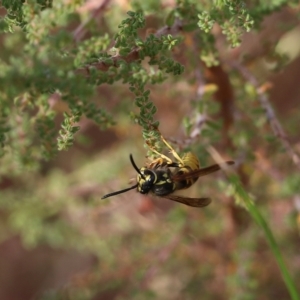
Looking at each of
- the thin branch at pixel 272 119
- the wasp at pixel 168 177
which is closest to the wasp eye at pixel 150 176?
the wasp at pixel 168 177

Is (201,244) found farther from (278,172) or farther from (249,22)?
(249,22)

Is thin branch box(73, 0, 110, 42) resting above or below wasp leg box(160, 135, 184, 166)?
above

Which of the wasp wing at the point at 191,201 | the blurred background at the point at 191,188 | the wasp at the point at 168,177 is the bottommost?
the wasp wing at the point at 191,201

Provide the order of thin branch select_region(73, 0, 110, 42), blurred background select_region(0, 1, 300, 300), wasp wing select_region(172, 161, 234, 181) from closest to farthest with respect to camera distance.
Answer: wasp wing select_region(172, 161, 234, 181), thin branch select_region(73, 0, 110, 42), blurred background select_region(0, 1, 300, 300)

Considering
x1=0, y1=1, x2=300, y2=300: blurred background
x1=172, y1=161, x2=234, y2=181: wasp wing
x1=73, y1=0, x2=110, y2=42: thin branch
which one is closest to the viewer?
x1=172, y1=161, x2=234, y2=181: wasp wing

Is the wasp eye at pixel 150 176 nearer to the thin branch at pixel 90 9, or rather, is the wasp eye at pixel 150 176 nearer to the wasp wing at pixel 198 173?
the wasp wing at pixel 198 173

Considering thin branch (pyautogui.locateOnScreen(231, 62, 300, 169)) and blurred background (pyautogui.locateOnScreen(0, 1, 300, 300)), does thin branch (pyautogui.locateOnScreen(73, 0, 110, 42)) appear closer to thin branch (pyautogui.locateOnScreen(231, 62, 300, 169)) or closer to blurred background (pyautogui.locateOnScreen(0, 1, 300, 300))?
blurred background (pyautogui.locateOnScreen(0, 1, 300, 300))

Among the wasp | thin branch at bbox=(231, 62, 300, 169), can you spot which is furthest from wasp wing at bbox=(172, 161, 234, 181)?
thin branch at bbox=(231, 62, 300, 169)

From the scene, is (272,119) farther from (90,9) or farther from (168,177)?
(90,9)
